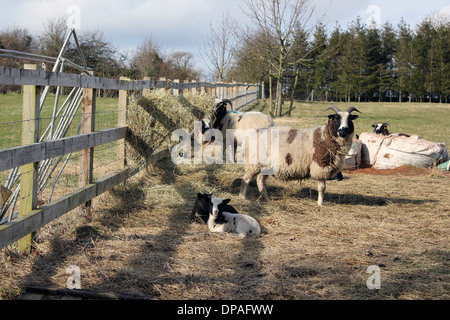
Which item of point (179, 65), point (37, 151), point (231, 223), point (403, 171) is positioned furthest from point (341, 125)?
point (179, 65)

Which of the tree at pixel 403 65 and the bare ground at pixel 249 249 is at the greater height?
the tree at pixel 403 65

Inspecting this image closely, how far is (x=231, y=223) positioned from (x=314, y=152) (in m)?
2.43

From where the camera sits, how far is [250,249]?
5.08 m

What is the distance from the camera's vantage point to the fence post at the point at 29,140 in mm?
4328

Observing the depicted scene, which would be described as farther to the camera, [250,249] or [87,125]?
[87,125]

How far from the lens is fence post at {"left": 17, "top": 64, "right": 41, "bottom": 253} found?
4.33m

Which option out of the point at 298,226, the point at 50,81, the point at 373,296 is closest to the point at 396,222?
the point at 298,226

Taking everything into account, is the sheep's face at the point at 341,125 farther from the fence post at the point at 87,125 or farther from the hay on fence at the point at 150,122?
the fence post at the point at 87,125

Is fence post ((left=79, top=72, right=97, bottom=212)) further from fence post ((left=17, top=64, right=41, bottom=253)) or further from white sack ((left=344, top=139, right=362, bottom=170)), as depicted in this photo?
white sack ((left=344, top=139, right=362, bottom=170))

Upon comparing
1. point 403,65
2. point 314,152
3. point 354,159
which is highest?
point 403,65

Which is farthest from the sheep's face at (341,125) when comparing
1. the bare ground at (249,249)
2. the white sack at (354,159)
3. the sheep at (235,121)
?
the white sack at (354,159)

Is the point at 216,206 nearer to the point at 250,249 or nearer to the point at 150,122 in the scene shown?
the point at 250,249

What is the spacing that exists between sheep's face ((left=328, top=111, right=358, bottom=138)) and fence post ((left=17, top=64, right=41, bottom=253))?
473 cm

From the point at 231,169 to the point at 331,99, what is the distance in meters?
56.7
